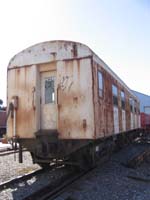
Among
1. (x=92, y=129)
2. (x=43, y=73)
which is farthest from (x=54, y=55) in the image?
(x=92, y=129)

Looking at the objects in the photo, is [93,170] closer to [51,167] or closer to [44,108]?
[51,167]

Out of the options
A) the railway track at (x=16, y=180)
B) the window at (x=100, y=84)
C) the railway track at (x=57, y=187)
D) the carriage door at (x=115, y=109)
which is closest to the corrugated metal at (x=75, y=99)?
the window at (x=100, y=84)

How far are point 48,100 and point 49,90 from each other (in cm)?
28

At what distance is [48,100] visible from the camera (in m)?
6.68

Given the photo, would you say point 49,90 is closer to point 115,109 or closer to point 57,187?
point 57,187

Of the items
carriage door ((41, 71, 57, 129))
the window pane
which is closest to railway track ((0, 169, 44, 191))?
carriage door ((41, 71, 57, 129))

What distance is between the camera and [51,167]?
744 cm

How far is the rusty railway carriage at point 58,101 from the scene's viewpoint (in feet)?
19.8

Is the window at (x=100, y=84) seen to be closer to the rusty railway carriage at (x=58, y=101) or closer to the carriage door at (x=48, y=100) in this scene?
the rusty railway carriage at (x=58, y=101)

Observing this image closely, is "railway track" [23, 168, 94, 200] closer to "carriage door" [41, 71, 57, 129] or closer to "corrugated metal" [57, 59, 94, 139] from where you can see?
"corrugated metal" [57, 59, 94, 139]

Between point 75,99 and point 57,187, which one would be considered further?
point 75,99

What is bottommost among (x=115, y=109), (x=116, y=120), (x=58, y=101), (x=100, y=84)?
(x=116, y=120)

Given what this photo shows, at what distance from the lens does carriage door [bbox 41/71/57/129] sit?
6.54 meters

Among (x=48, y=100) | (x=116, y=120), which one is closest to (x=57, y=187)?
(x=48, y=100)
